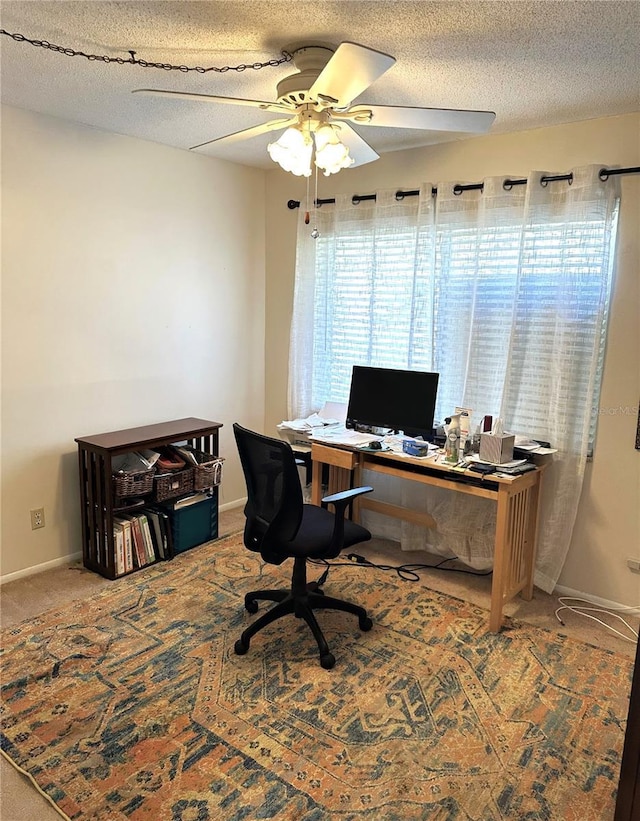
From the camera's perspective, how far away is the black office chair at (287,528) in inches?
92.4

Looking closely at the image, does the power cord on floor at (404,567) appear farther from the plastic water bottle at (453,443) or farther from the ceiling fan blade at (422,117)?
the ceiling fan blade at (422,117)

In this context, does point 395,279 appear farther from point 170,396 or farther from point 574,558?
point 574,558

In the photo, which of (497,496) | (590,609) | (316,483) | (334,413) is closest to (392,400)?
(334,413)

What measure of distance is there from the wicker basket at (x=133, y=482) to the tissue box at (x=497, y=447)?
183cm

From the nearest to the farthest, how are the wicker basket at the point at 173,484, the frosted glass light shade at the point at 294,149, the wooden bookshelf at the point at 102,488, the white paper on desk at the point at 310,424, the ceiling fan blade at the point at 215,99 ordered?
the ceiling fan blade at the point at 215,99, the frosted glass light shade at the point at 294,149, the wooden bookshelf at the point at 102,488, the wicker basket at the point at 173,484, the white paper on desk at the point at 310,424

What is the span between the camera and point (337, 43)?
80.7 inches

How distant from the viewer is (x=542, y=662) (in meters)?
2.49

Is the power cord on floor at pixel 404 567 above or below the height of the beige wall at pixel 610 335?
below

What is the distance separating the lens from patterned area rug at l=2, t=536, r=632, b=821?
178 centimetres

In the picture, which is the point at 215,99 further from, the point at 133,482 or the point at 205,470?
the point at 205,470

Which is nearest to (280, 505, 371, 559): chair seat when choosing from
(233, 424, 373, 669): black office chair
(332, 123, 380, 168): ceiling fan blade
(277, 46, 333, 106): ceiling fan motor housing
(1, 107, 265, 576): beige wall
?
(233, 424, 373, 669): black office chair

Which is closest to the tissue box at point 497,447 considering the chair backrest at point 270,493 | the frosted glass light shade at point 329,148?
the chair backrest at point 270,493

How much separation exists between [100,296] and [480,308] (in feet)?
7.13

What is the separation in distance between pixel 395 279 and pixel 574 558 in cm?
190
